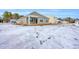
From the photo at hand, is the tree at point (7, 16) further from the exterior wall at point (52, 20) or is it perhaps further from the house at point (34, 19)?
the exterior wall at point (52, 20)

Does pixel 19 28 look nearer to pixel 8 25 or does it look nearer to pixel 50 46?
pixel 8 25

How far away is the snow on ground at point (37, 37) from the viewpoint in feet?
5.46

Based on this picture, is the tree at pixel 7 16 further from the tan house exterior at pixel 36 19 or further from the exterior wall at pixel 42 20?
the exterior wall at pixel 42 20

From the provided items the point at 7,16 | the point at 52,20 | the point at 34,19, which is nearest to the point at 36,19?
the point at 34,19

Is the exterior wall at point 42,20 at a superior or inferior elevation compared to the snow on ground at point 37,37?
superior

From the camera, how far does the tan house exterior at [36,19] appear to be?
1660 mm

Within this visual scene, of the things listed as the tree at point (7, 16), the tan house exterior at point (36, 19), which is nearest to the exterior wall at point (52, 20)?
the tan house exterior at point (36, 19)

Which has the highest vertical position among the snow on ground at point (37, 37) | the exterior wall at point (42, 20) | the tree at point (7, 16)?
the tree at point (7, 16)

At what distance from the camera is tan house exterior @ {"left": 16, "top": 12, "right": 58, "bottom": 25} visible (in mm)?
1660

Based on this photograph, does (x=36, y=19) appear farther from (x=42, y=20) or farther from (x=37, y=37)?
(x=37, y=37)

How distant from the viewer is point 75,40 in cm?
166

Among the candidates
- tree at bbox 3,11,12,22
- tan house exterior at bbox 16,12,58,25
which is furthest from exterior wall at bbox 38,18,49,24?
tree at bbox 3,11,12,22
